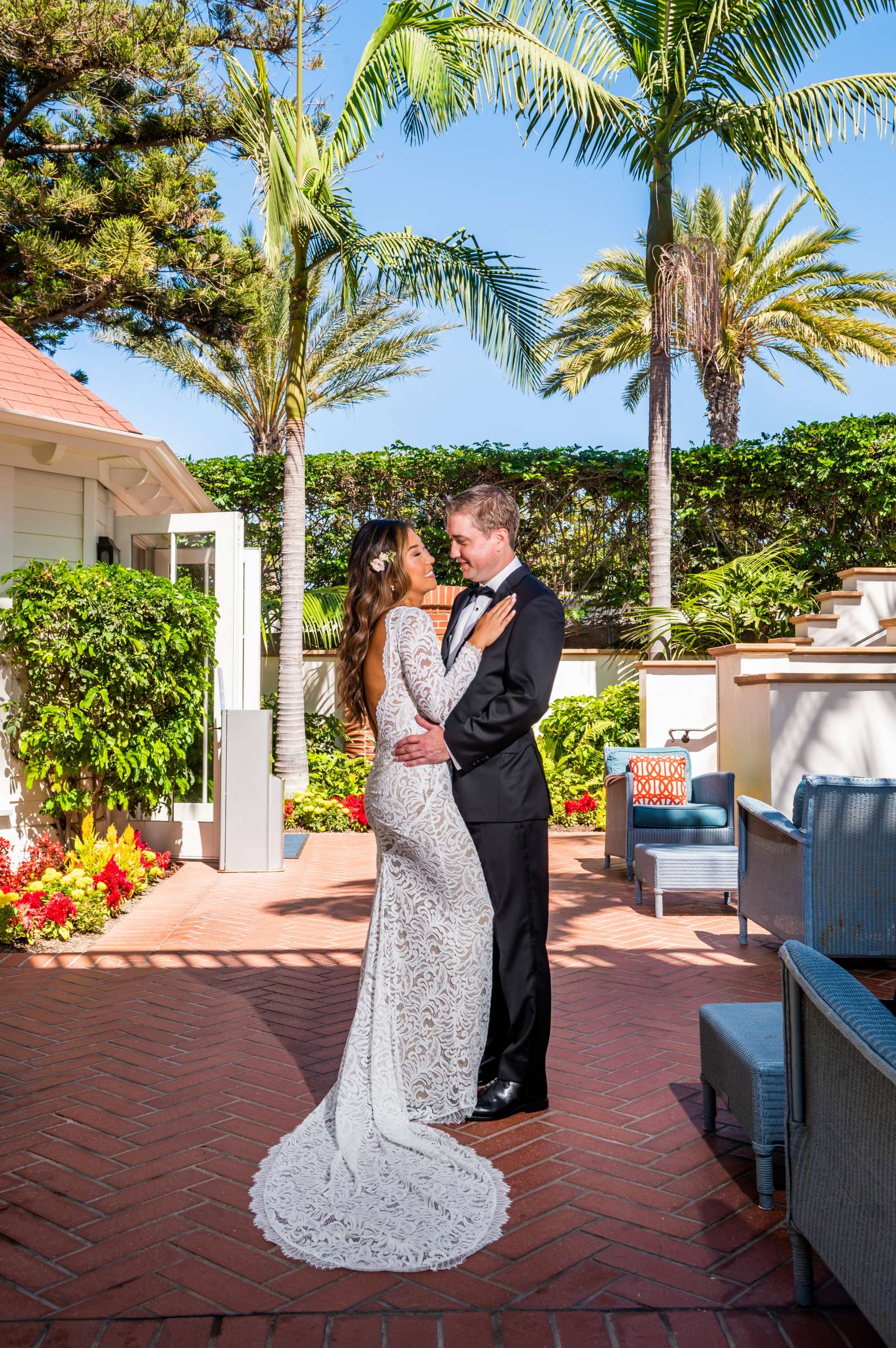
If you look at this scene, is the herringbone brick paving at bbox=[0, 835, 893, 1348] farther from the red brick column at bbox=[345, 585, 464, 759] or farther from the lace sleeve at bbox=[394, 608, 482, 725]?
the red brick column at bbox=[345, 585, 464, 759]

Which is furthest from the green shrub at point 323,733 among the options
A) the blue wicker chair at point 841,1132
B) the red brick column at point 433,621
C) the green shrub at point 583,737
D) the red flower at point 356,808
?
the blue wicker chair at point 841,1132

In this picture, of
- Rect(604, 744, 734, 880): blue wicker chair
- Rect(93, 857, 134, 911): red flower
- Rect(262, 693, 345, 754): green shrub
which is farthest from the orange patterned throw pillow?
Rect(262, 693, 345, 754): green shrub

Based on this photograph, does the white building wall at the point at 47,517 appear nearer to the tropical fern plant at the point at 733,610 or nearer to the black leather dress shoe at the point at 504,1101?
the tropical fern plant at the point at 733,610

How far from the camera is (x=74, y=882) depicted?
6457mm

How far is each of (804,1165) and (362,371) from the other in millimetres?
16166

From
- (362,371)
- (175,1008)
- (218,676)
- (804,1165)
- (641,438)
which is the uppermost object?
(362,371)

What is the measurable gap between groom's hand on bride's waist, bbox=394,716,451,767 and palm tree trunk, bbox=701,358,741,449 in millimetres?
13245

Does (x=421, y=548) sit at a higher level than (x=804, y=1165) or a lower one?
higher

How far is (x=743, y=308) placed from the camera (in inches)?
640

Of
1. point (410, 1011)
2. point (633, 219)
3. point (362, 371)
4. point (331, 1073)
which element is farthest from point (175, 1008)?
point (362, 371)

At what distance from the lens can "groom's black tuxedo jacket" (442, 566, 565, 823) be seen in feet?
10.7

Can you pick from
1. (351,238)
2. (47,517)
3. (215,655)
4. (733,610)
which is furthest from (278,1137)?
(351,238)

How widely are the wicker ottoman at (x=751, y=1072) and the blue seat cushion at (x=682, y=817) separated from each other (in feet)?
13.4

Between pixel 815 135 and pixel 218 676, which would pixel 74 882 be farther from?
pixel 815 135
